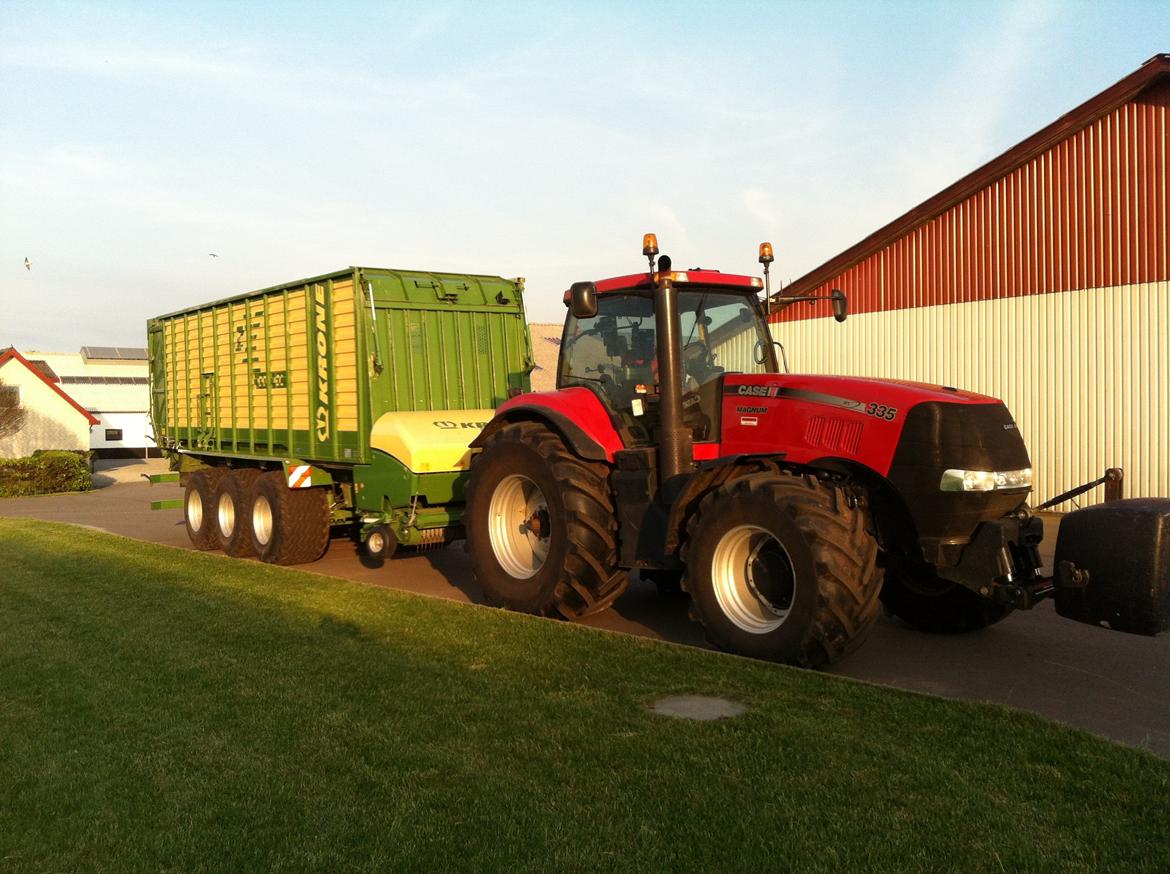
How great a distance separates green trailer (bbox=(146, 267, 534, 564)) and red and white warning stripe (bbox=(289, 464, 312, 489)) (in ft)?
0.05

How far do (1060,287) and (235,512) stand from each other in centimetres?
1193

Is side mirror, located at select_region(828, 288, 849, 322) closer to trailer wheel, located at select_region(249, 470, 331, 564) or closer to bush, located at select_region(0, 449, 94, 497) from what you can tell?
trailer wheel, located at select_region(249, 470, 331, 564)

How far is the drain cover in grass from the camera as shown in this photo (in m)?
5.33

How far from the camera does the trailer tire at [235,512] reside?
41.4 ft

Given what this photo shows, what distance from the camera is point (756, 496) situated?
20.6ft

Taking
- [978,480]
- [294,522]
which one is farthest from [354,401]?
[978,480]

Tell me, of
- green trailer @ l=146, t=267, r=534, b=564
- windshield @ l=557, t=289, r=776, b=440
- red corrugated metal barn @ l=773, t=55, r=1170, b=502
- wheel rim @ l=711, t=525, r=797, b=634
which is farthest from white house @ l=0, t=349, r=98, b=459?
wheel rim @ l=711, t=525, r=797, b=634

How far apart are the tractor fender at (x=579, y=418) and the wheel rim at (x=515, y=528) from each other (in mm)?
612

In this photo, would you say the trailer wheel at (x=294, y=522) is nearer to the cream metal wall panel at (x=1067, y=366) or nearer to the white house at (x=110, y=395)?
the cream metal wall panel at (x=1067, y=366)

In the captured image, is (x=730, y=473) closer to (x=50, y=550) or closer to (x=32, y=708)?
(x=32, y=708)

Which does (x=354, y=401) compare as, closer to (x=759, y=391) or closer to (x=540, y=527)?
(x=540, y=527)

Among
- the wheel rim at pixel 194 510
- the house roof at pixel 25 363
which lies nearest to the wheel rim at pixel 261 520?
the wheel rim at pixel 194 510

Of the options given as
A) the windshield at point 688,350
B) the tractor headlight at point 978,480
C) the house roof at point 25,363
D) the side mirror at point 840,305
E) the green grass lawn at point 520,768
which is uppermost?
the house roof at point 25,363

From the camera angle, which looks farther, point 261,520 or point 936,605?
point 261,520
